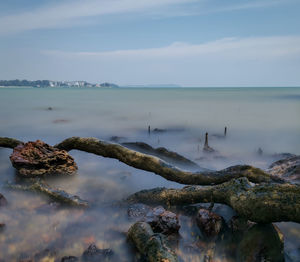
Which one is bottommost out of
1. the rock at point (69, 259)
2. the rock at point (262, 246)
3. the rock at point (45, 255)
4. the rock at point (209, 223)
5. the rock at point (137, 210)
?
the rock at point (45, 255)

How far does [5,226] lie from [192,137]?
16774mm

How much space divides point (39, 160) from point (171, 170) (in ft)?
16.0

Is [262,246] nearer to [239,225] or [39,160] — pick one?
[239,225]

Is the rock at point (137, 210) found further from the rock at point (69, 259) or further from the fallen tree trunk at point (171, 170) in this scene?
the rock at point (69, 259)

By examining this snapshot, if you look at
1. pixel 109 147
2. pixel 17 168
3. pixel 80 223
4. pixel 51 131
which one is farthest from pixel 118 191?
pixel 51 131

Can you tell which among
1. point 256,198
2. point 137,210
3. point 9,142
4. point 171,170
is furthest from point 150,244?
point 9,142

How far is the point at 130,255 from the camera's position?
442 cm

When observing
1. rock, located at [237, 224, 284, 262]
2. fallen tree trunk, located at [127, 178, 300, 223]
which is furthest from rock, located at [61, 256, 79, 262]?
rock, located at [237, 224, 284, 262]

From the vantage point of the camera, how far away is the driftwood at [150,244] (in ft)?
12.1

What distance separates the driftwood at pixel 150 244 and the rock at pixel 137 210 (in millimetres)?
949

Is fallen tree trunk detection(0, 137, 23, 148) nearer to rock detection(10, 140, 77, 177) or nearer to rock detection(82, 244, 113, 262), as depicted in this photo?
rock detection(10, 140, 77, 177)

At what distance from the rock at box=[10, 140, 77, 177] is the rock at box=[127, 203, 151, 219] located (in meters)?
4.02

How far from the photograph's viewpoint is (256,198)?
13.5 feet

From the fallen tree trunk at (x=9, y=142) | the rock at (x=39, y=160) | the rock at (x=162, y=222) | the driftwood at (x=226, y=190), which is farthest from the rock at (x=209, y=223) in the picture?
the fallen tree trunk at (x=9, y=142)
